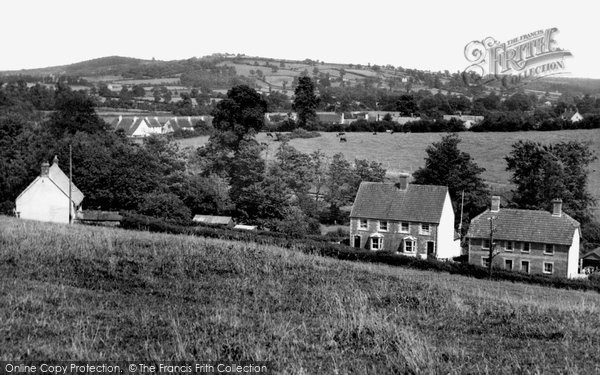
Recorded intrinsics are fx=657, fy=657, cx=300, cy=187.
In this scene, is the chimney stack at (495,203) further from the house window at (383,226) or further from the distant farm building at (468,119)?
the distant farm building at (468,119)

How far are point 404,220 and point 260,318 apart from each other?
40100 mm

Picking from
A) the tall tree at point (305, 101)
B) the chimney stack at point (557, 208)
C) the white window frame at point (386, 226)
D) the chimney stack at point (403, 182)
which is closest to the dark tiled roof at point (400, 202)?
the chimney stack at point (403, 182)

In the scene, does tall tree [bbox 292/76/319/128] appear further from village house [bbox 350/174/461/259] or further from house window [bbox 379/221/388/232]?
house window [bbox 379/221/388/232]

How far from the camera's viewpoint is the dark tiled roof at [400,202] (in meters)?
52.1

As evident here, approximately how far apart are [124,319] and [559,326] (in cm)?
938

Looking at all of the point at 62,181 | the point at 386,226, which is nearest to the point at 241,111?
the point at 62,181

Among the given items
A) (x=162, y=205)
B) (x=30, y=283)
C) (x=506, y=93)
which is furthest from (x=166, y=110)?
(x=30, y=283)

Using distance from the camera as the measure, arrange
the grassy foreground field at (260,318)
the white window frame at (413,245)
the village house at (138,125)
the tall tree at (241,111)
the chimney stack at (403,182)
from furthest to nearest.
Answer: the village house at (138,125) < the tall tree at (241,111) < the chimney stack at (403,182) < the white window frame at (413,245) < the grassy foreground field at (260,318)

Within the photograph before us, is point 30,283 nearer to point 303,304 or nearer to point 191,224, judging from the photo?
point 303,304

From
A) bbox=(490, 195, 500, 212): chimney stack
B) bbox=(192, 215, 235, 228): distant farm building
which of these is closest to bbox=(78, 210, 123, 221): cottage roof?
bbox=(192, 215, 235, 228): distant farm building

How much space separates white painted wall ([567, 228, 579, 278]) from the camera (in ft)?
156

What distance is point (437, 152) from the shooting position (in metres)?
65.1

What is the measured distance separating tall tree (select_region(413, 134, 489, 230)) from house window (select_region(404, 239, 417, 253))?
35.1ft

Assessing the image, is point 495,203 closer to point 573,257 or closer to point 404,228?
point 573,257
